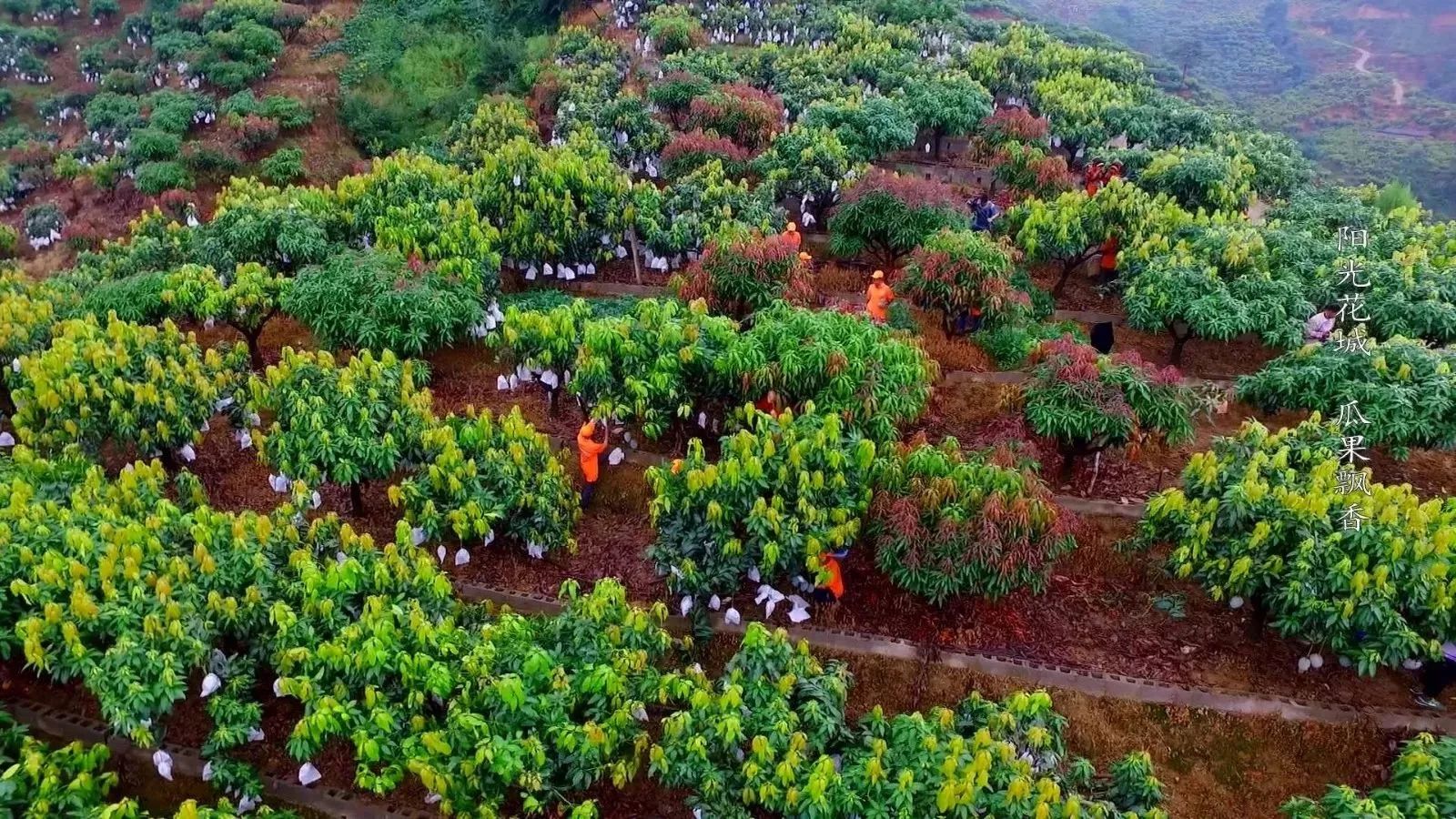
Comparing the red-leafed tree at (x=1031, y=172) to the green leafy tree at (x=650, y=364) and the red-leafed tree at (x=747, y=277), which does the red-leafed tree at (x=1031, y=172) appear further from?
the green leafy tree at (x=650, y=364)

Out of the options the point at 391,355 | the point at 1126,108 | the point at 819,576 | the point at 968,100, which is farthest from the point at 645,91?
the point at 819,576

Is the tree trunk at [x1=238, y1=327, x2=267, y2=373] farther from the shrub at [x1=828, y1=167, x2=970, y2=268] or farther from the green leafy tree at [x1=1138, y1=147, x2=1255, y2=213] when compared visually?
the green leafy tree at [x1=1138, y1=147, x2=1255, y2=213]

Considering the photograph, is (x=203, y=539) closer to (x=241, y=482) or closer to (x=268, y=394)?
(x=268, y=394)

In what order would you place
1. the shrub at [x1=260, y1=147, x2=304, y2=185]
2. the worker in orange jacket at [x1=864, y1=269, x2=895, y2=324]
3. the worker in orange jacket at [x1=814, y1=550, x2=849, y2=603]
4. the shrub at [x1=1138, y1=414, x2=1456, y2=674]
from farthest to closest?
the shrub at [x1=260, y1=147, x2=304, y2=185]
the worker in orange jacket at [x1=864, y1=269, x2=895, y2=324]
the worker in orange jacket at [x1=814, y1=550, x2=849, y2=603]
the shrub at [x1=1138, y1=414, x2=1456, y2=674]

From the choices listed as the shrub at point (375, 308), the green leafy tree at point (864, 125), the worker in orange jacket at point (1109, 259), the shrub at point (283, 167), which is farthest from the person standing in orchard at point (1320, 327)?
the shrub at point (283, 167)

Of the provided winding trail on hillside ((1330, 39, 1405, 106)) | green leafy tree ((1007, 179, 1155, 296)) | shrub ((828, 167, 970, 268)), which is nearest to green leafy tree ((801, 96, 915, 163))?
shrub ((828, 167, 970, 268))

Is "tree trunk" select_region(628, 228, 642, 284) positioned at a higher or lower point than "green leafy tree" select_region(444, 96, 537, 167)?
lower
